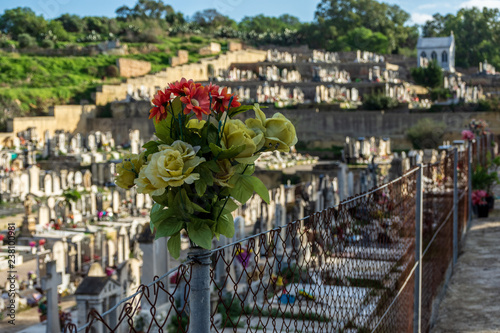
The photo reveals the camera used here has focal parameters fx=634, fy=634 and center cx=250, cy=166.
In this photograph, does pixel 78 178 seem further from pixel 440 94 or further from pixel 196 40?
pixel 196 40

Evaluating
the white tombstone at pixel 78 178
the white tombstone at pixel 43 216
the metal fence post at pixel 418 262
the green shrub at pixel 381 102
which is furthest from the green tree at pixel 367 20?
the metal fence post at pixel 418 262

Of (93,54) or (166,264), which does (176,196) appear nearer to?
(166,264)

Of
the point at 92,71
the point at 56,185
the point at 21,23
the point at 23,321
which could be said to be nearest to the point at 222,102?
the point at 23,321

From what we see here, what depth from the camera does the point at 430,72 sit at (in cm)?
4088

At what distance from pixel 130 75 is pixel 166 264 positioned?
41.0 metres

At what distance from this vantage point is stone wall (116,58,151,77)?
4606 centimetres

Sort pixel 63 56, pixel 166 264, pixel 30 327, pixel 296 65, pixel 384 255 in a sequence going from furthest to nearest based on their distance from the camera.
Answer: pixel 63 56 < pixel 296 65 < pixel 166 264 < pixel 30 327 < pixel 384 255

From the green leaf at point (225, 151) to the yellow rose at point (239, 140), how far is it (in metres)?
0.02

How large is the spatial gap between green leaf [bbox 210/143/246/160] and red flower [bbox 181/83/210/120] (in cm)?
10

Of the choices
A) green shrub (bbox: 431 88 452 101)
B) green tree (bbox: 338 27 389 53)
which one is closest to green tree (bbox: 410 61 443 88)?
green shrub (bbox: 431 88 452 101)

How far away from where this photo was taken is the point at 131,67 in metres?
46.5

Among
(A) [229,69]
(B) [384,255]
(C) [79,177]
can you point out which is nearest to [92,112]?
(A) [229,69]

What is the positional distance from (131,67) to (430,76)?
21.1 metres

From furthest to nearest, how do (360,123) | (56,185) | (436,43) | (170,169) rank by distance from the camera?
(436,43) < (360,123) < (56,185) < (170,169)
